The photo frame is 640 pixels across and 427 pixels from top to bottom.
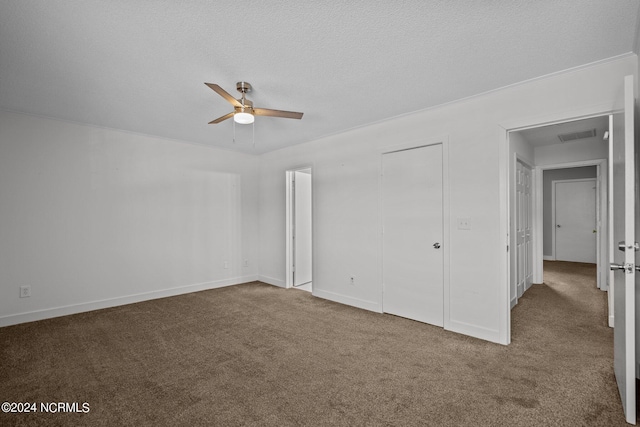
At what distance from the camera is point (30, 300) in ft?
11.6

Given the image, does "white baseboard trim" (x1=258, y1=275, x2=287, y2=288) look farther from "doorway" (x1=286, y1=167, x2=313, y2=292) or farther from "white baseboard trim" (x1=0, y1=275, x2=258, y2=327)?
"white baseboard trim" (x1=0, y1=275, x2=258, y2=327)

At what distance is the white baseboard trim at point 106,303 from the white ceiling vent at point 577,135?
5.75 meters

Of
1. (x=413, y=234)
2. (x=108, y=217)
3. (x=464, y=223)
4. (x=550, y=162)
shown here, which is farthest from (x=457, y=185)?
(x=108, y=217)

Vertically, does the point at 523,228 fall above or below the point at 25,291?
above

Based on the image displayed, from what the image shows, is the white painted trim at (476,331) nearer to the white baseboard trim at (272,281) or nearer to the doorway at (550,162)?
the doorway at (550,162)

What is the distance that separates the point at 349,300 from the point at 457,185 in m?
2.09

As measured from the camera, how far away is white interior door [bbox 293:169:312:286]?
5258 millimetres

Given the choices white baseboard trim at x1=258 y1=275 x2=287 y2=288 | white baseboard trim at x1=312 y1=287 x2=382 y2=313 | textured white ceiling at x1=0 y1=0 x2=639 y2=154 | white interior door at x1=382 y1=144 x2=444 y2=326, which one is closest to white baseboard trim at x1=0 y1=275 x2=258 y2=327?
white baseboard trim at x1=258 y1=275 x2=287 y2=288

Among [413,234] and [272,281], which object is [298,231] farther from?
[413,234]

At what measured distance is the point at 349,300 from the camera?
415 cm

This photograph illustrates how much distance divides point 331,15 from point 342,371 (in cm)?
251

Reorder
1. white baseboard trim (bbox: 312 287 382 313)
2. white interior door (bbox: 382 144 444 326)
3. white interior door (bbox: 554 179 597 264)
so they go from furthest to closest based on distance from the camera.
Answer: white interior door (bbox: 554 179 597 264)
white baseboard trim (bbox: 312 287 382 313)
white interior door (bbox: 382 144 444 326)

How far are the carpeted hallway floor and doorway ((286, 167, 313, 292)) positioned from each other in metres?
1.48

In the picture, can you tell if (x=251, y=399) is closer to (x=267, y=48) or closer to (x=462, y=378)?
(x=462, y=378)
